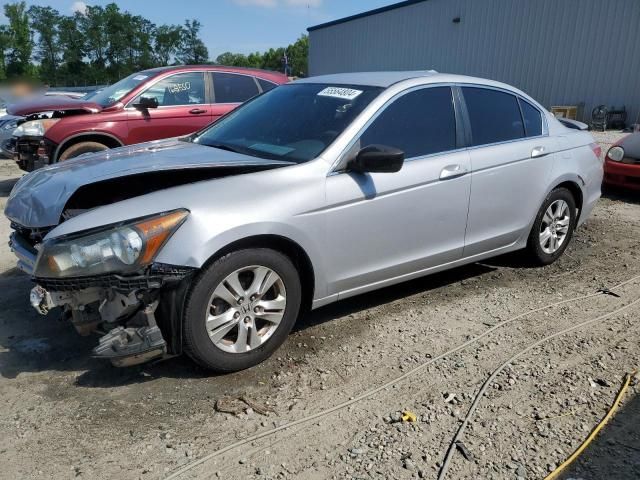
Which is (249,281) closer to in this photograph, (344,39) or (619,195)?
(619,195)

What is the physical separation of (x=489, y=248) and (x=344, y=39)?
27677 millimetres

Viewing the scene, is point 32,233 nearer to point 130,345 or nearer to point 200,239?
point 130,345

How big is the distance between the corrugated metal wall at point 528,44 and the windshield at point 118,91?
15.2 metres

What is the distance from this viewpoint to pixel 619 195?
7926mm

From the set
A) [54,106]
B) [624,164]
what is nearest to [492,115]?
[624,164]

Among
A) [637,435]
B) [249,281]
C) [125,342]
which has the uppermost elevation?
[249,281]

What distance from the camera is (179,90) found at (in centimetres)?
774

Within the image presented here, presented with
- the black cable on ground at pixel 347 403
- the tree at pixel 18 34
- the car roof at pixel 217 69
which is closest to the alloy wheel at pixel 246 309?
the black cable on ground at pixel 347 403

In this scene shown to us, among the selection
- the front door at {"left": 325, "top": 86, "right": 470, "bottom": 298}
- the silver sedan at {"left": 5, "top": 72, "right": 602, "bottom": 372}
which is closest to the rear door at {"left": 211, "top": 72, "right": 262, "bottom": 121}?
the silver sedan at {"left": 5, "top": 72, "right": 602, "bottom": 372}

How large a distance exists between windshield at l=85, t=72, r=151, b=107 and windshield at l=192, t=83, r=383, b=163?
382 cm

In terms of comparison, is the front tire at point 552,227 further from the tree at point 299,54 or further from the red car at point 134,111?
the tree at point 299,54

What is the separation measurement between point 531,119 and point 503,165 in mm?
753

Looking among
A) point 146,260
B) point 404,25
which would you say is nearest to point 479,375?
point 146,260

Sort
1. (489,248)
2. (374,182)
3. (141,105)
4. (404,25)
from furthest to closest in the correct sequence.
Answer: (404,25)
(141,105)
(489,248)
(374,182)
